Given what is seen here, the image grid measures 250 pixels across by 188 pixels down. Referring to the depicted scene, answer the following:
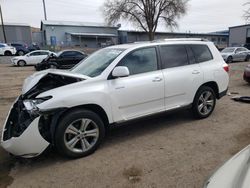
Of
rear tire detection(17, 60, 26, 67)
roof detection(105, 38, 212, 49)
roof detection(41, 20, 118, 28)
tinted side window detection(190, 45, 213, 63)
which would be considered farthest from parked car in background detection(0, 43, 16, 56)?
tinted side window detection(190, 45, 213, 63)

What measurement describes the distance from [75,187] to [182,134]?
7.55 ft

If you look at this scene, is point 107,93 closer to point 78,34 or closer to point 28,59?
point 28,59

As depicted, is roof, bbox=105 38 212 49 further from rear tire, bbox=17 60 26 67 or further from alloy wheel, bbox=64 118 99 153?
rear tire, bbox=17 60 26 67

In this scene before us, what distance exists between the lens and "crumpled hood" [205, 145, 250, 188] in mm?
1562

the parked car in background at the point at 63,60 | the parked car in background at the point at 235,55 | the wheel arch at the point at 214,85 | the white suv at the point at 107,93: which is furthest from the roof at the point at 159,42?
the parked car in background at the point at 235,55

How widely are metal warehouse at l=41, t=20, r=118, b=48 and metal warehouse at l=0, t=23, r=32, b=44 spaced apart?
7051 mm

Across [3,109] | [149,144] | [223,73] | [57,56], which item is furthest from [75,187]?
[57,56]

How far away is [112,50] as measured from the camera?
14.6 ft

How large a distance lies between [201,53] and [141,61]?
1.66m

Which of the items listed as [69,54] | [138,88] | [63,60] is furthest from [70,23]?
[138,88]

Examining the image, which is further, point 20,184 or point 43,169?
point 43,169

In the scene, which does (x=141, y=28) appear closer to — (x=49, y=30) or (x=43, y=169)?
(x=49, y=30)

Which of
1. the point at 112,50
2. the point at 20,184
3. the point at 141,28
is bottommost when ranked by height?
the point at 20,184

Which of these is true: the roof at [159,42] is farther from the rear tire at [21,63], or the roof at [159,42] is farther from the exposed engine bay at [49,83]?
the rear tire at [21,63]
